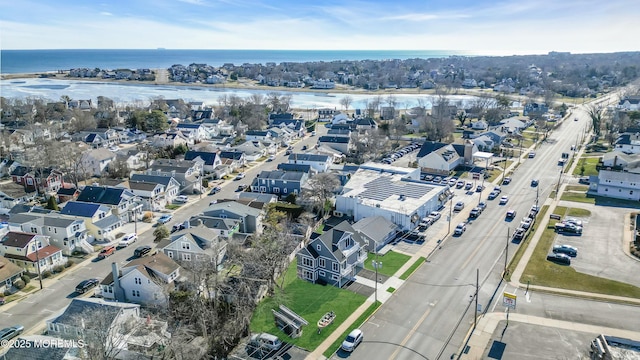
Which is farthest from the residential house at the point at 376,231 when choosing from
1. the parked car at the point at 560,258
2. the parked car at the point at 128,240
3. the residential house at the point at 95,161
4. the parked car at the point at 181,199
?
the residential house at the point at 95,161

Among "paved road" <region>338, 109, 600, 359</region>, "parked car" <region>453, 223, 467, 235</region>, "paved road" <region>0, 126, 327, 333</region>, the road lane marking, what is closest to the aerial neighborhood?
"paved road" <region>0, 126, 327, 333</region>

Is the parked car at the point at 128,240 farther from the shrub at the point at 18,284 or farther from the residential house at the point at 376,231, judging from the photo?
the residential house at the point at 376,231

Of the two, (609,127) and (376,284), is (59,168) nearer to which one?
(376,284)

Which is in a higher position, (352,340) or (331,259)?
(331,259)

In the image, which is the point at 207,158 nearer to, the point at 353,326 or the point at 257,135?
the point at 257,135

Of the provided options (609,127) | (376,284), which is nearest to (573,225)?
(376,284)

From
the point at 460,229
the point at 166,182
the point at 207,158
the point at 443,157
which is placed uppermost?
the point at 443,157

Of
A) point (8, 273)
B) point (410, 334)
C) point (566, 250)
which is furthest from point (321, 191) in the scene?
point (8, 273)
